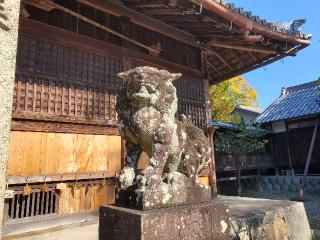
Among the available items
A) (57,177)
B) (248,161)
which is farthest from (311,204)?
(57,177)

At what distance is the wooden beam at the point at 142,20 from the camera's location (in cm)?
700

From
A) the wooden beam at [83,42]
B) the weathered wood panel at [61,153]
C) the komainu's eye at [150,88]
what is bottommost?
the weathered wood panel at [61,153]

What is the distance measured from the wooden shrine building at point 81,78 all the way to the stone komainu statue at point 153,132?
3.42 metres

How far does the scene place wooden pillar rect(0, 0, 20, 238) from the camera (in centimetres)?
267

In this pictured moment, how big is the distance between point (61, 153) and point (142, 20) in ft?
14.2

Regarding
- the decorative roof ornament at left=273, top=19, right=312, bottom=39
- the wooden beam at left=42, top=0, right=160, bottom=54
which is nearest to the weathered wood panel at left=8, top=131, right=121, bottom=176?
the wooden beam at left=42, top=0, right=160, bottom=54

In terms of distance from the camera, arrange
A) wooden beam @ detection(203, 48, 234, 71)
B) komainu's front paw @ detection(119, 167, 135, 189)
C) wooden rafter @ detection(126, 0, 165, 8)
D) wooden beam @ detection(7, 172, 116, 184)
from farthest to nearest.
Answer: wooden beam @ detection(203, 48, 234, 71) < wooden rafter @ detection(126, 0, 165, 8) < wooden beam @ detection(7, 172, 116, 184) < komainu's front paw @ detection(119, 167, 135, 189)

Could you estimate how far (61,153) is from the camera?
6297mm

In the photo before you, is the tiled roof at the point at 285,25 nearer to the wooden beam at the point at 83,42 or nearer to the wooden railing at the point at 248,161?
the wooden beam at the point at 83,42

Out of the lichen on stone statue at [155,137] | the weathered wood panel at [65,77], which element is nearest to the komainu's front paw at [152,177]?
the lichen on stone statue at [155,137]

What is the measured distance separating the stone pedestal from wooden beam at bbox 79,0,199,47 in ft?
18.3

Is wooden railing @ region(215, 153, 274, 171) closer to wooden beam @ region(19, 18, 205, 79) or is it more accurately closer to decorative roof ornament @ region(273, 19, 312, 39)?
decorative roof ornament @ region(273, 19, 312, 39)

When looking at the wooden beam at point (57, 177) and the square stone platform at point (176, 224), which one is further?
the wooden beam at point (57, 177)

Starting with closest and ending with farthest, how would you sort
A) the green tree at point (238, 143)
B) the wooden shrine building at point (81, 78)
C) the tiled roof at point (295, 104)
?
1. the wooden shrine building at point (81, 78)
2. the green tree at point (238, 143)
3. the tiled roof at point (295, 104)
